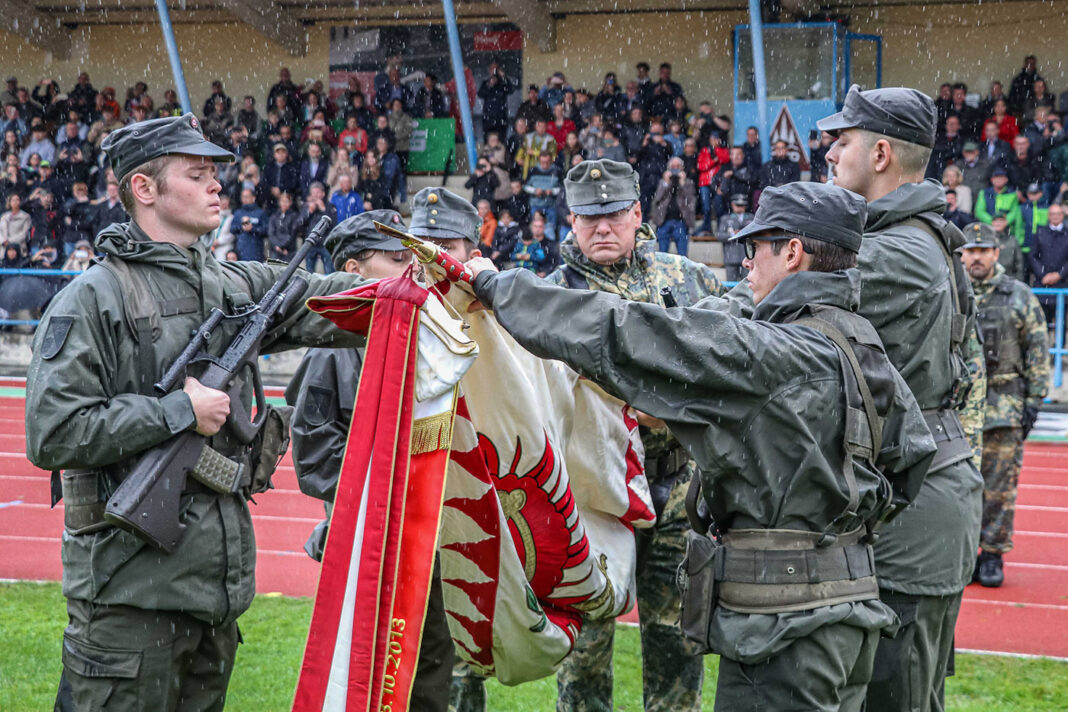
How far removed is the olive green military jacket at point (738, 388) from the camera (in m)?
2.84

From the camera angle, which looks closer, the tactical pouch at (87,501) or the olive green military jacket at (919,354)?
the tactical pouch at (87,501)

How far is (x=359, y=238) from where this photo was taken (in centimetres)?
448

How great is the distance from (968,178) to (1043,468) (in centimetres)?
547

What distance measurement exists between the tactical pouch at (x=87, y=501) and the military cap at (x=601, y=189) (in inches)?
80.7

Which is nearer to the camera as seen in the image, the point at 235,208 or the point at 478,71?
the point at 235,208

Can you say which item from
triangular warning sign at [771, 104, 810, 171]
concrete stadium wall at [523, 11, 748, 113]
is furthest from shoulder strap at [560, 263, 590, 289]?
concrete stadium wall at [523, 11, 748, 113]

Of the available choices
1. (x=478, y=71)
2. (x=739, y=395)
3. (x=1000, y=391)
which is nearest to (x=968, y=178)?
(x=1000, y=391)

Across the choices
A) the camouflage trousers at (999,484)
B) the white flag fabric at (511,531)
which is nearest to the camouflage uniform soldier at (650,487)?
the white flag fabric at (511,531)

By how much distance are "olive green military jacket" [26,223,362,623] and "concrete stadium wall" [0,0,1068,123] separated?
1831 centimetres

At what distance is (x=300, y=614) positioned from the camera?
264 inches

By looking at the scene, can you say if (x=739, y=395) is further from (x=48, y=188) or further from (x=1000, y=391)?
(x=48, y=188)

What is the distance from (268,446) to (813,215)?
1755mm

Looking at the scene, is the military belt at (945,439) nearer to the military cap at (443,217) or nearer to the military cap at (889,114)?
the military cap at (889,114)

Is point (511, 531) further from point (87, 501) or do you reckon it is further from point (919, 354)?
point (919, 354)
